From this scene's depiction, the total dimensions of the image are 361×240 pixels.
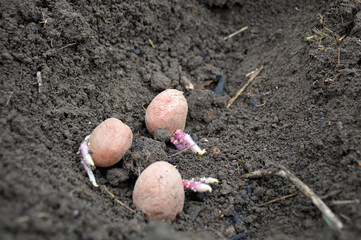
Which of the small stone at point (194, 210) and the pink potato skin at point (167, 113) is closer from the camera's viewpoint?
the small stone at point (194, 210)

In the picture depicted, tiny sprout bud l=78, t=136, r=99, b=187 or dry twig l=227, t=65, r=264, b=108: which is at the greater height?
dry twig l=227, t=65, r=264, b=108

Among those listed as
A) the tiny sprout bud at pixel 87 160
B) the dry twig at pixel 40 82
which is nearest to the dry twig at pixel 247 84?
the tiny sprout bud at pixel 87 160

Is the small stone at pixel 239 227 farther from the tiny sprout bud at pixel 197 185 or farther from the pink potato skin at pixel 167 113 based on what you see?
the pink potato skin at pixel 167 113

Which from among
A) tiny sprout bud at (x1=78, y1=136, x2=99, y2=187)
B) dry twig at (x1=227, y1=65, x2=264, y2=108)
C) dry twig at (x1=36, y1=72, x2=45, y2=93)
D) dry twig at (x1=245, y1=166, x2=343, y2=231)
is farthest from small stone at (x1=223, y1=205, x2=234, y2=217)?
dry twig at (x1=36, y1=72, x2=45, y2=93)

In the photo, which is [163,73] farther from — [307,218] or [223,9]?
[307,218]

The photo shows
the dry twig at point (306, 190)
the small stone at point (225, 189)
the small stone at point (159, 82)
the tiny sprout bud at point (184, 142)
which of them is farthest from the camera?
the small stone at point (159, 82)

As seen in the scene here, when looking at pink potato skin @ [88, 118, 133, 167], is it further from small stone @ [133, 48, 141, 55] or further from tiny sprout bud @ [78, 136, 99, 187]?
small stone @ [133, 48, 141, 55]

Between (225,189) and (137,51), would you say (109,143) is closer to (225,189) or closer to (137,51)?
(225,189)
